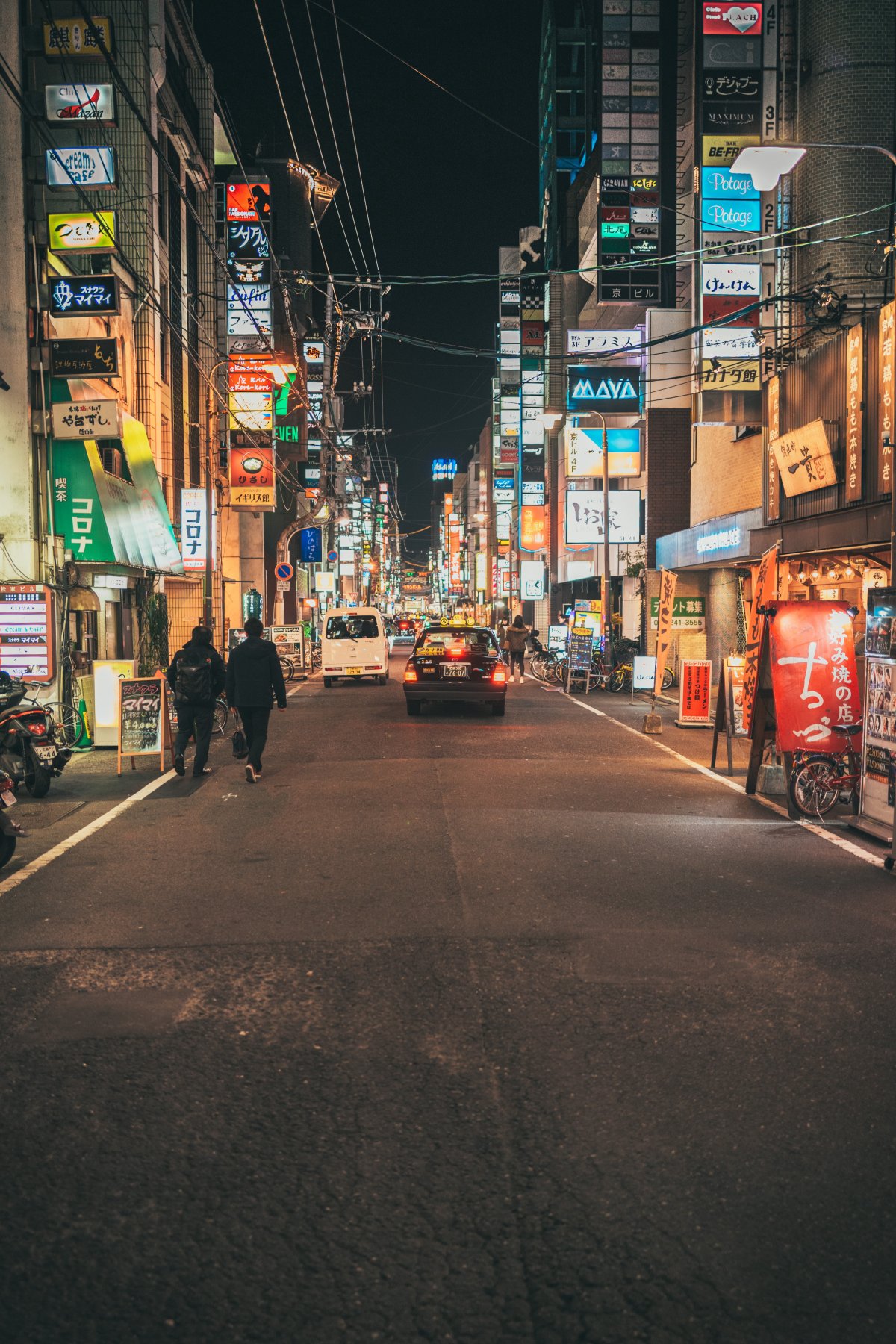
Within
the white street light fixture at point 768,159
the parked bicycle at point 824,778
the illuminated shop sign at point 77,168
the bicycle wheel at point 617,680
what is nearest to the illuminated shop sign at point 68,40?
the illuminated shop sign at point 77,168

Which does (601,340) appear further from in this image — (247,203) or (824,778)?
(824,778)

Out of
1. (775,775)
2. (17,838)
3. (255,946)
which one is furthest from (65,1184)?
(775,775)

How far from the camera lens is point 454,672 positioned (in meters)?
21.0

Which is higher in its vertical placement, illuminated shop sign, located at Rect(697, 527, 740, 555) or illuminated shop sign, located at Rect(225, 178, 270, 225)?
illuminated shop sign, located at Rect(225, 178, 270, 225)

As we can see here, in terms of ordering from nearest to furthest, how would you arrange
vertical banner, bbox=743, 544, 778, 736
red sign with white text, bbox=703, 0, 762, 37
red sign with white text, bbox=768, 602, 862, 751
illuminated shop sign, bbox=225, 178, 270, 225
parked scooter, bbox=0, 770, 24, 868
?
1. parked scooter, bbox=0, 770, 24, 868
2. red sign with white text, bbox=768, 602, 862, 751
3. vertical banner, bbox=743, 544, 778, 736
4. red sign with white text, bbox=703, 0, 762, 37
5. illuminated shop sign, bbox=225, 178, 270, 225

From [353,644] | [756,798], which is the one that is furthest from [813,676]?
[353,644]

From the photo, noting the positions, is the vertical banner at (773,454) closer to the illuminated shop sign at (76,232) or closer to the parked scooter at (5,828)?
the illuminated shop sign at (76,232)

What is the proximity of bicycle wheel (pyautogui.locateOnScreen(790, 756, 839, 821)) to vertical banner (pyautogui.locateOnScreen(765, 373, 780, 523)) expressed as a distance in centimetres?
1330

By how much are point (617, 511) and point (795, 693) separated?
96.7 feet

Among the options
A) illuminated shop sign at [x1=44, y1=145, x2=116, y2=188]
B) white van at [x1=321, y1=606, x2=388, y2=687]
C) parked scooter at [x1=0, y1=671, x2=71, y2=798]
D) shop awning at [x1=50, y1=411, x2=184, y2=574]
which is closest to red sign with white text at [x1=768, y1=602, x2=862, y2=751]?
parked scooter at [x1=0, y1=671, x2=71, y2=798]

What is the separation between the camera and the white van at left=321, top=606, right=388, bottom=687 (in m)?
31.9

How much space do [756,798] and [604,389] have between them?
103 feet

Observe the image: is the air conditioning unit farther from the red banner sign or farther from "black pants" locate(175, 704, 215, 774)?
the red banner sign

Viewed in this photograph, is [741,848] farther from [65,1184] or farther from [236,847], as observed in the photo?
[65,1184]
